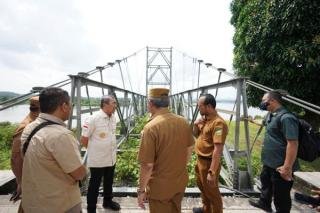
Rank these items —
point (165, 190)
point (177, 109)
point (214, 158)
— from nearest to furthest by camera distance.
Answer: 1. point (165, 190)
2. point (214, 158)
3. point (177, 109)

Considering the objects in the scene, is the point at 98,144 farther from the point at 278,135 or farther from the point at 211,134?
the point at 278,135

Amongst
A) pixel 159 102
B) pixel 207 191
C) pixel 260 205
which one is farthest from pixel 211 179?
pixel 260 205

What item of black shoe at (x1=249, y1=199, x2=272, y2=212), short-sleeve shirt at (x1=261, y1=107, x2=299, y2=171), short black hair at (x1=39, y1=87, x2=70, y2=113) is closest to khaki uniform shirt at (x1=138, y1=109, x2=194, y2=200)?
short black hair at (x1=39, y1=87, x2=70, y2=113)

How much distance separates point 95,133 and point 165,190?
4.10ft

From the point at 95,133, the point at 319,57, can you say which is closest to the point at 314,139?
the point at 95,133

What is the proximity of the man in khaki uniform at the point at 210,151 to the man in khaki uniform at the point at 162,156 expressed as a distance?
0.41 meters

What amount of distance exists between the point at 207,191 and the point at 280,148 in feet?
2.58

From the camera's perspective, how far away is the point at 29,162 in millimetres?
1946

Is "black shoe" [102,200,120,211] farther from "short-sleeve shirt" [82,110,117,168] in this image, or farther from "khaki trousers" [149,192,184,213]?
"khaki trousers" [149,192,184,213]

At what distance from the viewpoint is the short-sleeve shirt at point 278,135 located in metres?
2.79

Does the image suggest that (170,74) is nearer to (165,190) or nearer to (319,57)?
(319,57)

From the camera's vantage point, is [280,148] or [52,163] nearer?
[52,163]

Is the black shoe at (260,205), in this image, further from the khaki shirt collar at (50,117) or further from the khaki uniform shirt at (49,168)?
the khaki shirt collar at (50,117)

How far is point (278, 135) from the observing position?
119 inches
